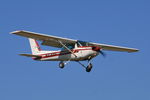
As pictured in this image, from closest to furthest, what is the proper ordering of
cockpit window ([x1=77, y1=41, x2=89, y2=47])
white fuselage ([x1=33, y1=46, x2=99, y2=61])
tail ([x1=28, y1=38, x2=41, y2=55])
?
white fuselage ([x1=33, y1=46, x2=99, y2=61]) < cockpit window ([x1=77, y1=41, x2=89, y2=47]) < tail ([x1=28, y1=38, x2=41, y2=55])

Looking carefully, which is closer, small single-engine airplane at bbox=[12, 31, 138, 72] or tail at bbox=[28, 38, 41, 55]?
small single-engine airplane at bbox=[12, 31, 138, 72]

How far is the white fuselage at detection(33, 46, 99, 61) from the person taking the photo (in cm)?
3575

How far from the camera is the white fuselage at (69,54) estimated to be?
35750 millimetres

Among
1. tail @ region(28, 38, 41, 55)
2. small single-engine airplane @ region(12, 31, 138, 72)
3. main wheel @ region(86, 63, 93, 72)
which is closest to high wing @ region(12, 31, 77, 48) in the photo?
small single-engine airplane @ region(12, 31, 138, 72)

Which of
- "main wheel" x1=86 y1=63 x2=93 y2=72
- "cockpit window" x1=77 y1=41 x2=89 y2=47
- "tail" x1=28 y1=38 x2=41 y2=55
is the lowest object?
"main wheel" x1=86 y1=63 x2=93 y2=72

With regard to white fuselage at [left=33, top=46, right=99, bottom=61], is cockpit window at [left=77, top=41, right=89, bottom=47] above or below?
above

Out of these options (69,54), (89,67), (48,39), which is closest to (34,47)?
(48,39)

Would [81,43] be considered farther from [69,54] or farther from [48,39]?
[48,39]

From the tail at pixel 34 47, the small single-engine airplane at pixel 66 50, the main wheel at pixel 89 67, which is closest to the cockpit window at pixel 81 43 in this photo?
the small single-engine airplane at pixel 66 50

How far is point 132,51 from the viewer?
43.3 meters

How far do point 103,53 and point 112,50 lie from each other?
21.8ft

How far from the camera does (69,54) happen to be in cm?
3725

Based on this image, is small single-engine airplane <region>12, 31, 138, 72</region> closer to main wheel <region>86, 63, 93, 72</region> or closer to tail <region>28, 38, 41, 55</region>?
main wheel <region>86, 63, 93, 72</region>

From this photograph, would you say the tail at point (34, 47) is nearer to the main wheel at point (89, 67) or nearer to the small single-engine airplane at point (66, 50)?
the small single-engine airplane at point (66, 50)
